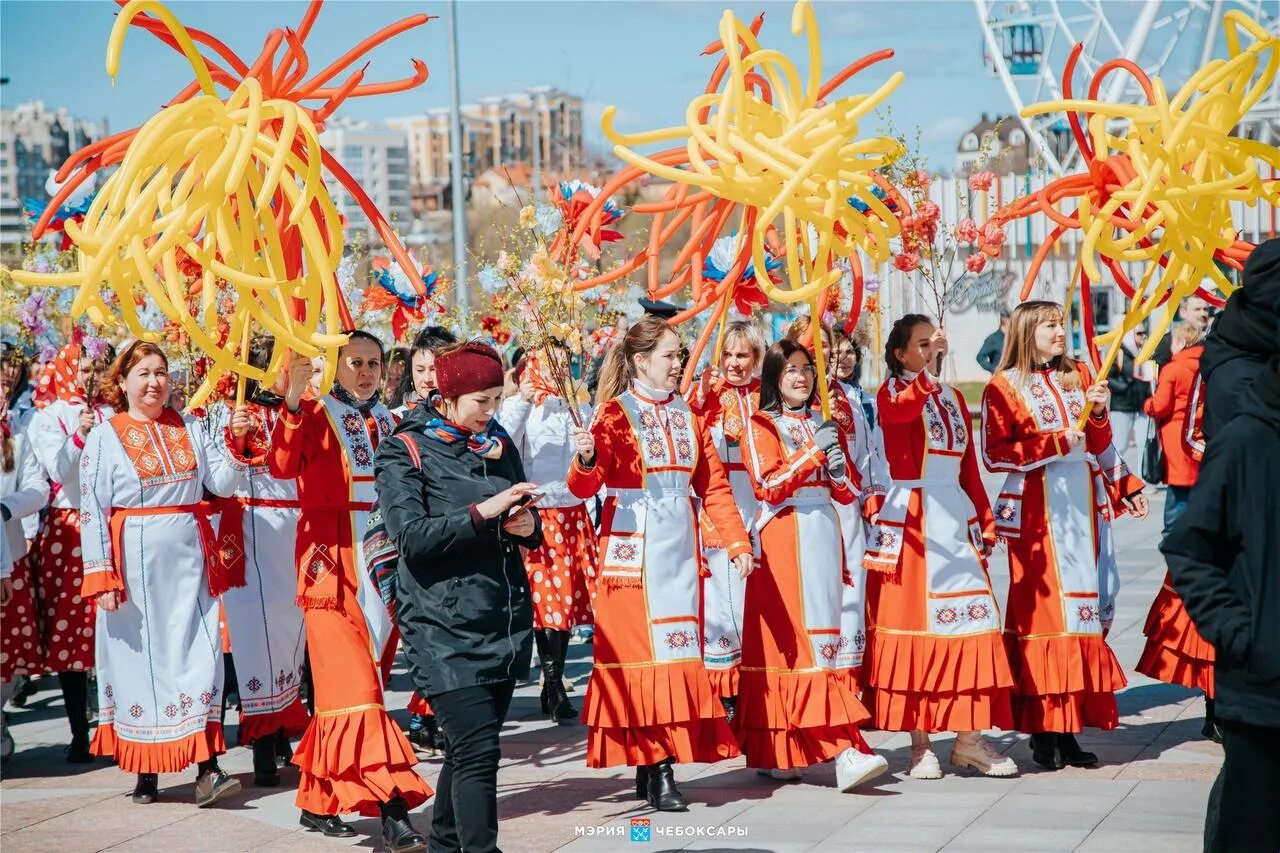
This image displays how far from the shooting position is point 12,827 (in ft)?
20.6

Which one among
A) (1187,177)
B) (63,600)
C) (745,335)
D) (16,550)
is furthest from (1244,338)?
(63,600)

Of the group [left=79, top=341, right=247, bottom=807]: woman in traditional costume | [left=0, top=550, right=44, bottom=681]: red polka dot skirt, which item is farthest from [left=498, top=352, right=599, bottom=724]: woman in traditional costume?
[left=0, top=550, right=44, bottom=681]: red polka dot skirt

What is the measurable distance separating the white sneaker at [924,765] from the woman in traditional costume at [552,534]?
78.3 inches

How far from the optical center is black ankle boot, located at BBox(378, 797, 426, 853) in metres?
5.62

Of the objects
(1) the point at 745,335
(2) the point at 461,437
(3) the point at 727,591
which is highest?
(1) the point at 745,335

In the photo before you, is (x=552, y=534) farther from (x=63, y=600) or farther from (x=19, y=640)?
(x=19, y=640)

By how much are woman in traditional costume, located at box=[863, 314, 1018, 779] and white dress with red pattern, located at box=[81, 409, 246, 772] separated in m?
2.73

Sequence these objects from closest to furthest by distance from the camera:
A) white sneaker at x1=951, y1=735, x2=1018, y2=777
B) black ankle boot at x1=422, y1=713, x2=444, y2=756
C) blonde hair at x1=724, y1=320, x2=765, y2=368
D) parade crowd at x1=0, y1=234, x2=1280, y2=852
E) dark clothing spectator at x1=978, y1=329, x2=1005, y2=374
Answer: parade crowd at x1=0, y1=234, x2=1280, y2=852 → white sneaker at x1=951, y1=735, x2=1018, y2=777 → black ankle boot at x1=422, y1=713, x2=444, y2=756 → blonde hair at x1=724, y1=320, x2=765, y2=368 → dark clothing spectator at x1=978, y1=329, x2=1005, y2=374

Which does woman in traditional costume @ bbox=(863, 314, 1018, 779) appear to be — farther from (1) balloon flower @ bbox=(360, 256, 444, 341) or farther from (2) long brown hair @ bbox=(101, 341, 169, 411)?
(2) long brown hair @ bbox=(101, 341, 169, 411)

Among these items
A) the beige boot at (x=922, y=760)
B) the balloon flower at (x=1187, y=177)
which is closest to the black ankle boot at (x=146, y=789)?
the beige boot at (x=922, y=760)

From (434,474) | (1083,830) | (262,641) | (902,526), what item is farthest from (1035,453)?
(262,641)

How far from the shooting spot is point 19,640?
7941 mm

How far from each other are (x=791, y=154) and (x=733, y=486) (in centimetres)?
333

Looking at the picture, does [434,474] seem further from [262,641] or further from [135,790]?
[135,790]
